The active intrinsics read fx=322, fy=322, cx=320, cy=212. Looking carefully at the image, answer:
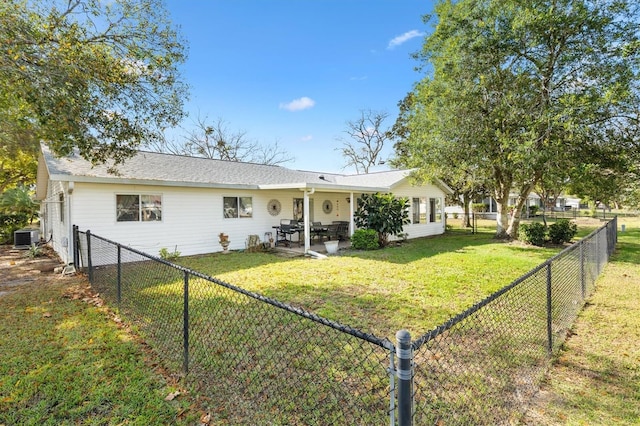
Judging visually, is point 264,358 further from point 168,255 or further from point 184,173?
point 184,173

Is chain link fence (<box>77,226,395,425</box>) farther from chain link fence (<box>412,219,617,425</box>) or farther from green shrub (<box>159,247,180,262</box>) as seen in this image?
green shrub (<box>159,247,180,262</box>)

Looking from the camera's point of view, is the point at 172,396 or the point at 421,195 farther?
the point at 421,195

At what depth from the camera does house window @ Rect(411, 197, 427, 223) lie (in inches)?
678

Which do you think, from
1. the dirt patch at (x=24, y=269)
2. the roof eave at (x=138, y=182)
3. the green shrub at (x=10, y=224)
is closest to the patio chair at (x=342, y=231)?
the roof eave at (x=138, y=182)

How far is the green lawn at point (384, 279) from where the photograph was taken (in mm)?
5277

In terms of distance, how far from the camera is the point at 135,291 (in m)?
6.11

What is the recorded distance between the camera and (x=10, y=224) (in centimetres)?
1683

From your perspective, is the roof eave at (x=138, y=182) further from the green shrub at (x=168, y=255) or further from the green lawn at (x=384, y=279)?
the green lawn at (x=384, y=279)

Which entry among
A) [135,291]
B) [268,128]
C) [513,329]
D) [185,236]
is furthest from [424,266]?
[268,128]

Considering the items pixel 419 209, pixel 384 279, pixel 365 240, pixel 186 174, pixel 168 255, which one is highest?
pixel 186 174

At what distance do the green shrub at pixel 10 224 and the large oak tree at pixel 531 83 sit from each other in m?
20.3

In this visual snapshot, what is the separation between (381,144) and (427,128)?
24432 millimetres

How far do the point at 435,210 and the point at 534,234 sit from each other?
6.03 meters

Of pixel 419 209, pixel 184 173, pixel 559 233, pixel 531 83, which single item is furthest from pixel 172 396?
pixel 419 209
